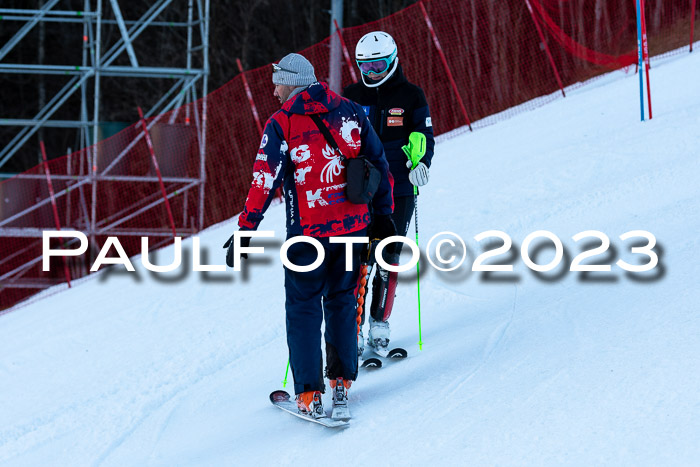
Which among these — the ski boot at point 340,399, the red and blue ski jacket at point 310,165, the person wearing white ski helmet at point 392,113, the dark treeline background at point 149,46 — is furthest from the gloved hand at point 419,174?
the dark treeline background at point 149,46

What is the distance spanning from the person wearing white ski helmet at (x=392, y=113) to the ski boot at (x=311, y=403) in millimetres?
Result: 984

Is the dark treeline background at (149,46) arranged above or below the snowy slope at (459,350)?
above

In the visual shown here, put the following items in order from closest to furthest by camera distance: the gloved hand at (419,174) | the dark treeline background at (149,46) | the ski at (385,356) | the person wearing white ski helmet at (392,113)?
the gloved hand at (419,174) → the person wearing white ski helmet at (392,113) → the ski at (385,356) → the dark treeline background at (149,46)

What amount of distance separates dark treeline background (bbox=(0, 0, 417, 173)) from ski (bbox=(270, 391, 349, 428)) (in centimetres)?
2091

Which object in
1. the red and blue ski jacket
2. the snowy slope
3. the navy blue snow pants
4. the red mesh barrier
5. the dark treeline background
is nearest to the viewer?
the snowy slope

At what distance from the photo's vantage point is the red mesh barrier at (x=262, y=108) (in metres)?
12.2

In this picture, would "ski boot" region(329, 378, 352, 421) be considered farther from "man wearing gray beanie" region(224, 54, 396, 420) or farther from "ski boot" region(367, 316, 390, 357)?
"ski boot" region(367, 316, 390, 357)

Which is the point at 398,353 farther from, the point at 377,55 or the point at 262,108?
the point at 262,108

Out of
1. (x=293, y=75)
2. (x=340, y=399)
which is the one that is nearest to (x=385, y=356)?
(x=340, y=399)

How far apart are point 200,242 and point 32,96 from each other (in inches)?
850

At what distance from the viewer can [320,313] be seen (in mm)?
4098

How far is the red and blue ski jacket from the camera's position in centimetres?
393

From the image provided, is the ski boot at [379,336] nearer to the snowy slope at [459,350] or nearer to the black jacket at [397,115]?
the snowy slope at [459,350]

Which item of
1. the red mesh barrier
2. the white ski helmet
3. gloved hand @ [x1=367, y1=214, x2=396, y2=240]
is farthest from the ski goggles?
the red mesh barrier
